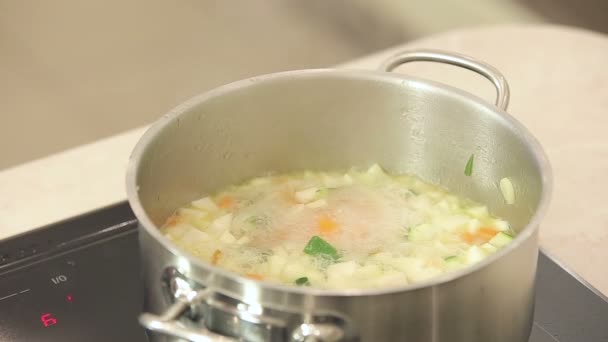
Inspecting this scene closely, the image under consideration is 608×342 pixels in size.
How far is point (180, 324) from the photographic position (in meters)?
0.63

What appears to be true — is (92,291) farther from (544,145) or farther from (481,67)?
(544,145)

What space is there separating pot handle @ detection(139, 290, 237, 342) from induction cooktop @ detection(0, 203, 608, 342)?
213 mm

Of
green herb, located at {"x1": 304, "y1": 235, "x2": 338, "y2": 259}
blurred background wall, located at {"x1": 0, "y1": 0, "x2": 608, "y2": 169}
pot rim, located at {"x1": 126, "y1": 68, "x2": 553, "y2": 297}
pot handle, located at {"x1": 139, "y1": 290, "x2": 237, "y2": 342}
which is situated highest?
pot rim, located at {"x1": 126, "y1": 68, "x2": 553, "y2": 297}

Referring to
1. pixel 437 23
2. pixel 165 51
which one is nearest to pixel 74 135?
pixel 165 51

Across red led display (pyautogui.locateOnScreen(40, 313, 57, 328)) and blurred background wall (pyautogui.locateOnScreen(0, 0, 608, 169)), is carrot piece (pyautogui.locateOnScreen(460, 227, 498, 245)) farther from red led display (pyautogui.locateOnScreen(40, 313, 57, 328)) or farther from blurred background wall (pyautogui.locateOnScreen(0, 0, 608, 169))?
blurred background wall (pyautogui.locateOnScreen(0, 0, 608, 169))

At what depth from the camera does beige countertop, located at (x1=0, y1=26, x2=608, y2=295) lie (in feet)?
3.21

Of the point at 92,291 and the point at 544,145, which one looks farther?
the point at 544,145

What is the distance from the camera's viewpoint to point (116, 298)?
2.89ft

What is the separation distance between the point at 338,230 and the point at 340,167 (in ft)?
0.49

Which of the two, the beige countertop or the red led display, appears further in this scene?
the beige countertop

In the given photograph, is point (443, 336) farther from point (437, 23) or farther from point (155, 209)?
point (437, 23)

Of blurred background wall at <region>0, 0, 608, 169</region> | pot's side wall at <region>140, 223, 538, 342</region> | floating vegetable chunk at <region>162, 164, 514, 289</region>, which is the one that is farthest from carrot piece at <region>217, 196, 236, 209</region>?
blurred background wall at <region>0, 0, 608, 169</region>

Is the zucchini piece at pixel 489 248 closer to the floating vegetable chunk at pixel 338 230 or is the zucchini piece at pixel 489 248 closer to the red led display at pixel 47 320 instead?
the floating vegetable chunk at pixel 338 230

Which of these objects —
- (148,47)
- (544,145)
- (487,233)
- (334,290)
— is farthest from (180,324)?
(148,47)
